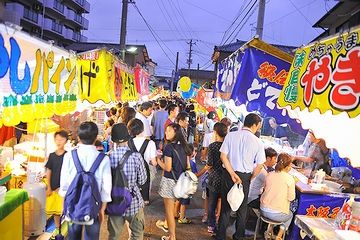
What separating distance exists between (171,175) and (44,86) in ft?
8.21

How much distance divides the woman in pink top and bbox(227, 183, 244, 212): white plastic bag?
0.54 meters

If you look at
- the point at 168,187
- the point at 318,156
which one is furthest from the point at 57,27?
the point at 168,187

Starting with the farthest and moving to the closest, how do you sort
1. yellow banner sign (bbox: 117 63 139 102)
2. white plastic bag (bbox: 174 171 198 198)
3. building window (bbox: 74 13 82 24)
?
building window (bbox: 74 13 82 24) < yellow banner sign (bbox: 117 63 139 102) < white plastic bag (bbox: 174 171 198 198)

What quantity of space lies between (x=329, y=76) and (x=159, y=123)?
23.9 ft

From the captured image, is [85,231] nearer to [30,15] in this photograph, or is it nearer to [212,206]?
[212,206]

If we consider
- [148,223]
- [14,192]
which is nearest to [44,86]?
[14,192]

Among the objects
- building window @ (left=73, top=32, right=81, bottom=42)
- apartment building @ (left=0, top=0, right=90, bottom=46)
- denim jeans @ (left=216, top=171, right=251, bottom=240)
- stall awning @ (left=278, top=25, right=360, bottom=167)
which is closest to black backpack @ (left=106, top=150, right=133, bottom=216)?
denim jeans @ (left=216, top=171, right=251, bottom=240)

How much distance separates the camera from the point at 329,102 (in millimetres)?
4129

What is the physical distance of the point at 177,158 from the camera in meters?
5.55

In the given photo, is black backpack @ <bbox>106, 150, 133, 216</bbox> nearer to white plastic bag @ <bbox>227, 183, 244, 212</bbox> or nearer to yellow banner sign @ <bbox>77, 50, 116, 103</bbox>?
white plastic bag @ <bbox>227, 183, 244, 212</bbox>

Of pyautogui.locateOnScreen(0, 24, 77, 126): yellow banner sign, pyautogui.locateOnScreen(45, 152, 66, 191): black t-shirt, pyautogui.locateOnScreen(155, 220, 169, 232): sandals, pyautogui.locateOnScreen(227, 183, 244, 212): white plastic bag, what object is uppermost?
pyautogui.locateOnScreen(0, 24, 77, 126): yellow banner sign

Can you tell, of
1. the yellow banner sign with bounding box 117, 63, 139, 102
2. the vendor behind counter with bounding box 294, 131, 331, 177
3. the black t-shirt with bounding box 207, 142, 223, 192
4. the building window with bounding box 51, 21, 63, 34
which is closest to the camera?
the black t-shirt with bounding box 207, 142, 223, 192

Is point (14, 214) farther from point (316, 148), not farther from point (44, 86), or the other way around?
point (316, 148)

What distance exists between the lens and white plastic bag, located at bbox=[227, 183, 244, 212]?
5600mm
